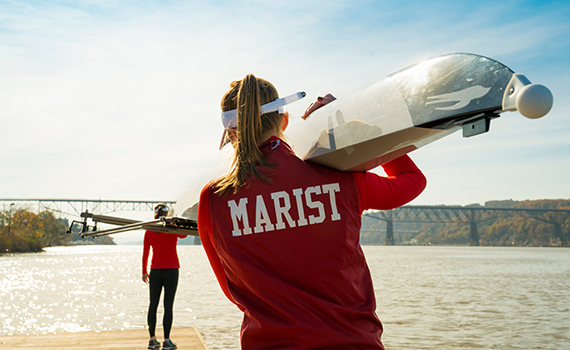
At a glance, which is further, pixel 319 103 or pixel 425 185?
pixel 319 103

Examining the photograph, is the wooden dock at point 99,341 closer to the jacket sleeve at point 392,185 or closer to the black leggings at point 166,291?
the black leggings at point 166,291

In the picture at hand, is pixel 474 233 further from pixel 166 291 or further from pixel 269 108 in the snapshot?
pixel 269 108

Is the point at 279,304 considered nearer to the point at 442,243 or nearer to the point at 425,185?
the point at 425,185

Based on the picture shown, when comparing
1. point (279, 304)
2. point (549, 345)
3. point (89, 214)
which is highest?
point (89, 214)

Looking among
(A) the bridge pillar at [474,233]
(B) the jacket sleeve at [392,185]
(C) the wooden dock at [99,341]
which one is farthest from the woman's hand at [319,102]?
(A) the bridge pillar at [474,233]

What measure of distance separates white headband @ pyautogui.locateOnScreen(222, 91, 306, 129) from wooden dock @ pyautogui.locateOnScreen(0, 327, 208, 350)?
5553 millimetres

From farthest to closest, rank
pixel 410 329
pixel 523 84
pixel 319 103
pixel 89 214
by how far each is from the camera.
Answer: pixel 410 329
pixel 89 214
pixel 319 103
pixel 523 84

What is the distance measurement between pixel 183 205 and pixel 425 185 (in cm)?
120

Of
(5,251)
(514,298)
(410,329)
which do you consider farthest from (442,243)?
(410,329)

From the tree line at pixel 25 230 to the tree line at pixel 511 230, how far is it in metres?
71.8

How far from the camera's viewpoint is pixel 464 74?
50.9 inches

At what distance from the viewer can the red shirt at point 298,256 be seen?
1.35 metres

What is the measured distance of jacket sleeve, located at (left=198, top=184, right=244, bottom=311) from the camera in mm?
1503

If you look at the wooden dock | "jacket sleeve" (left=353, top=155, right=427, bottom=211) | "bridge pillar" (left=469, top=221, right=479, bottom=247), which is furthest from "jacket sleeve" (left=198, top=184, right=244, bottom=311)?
"bridge pillar" (left=469, top=221, right=479, bottom=247)
